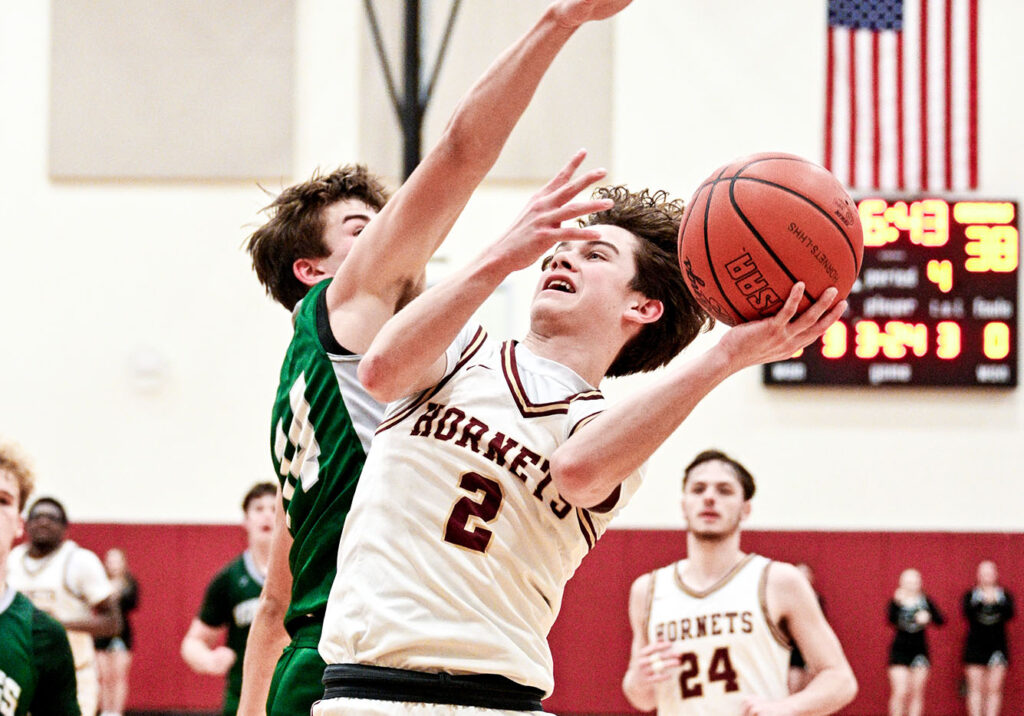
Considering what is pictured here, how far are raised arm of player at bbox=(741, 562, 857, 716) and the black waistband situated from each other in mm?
2638

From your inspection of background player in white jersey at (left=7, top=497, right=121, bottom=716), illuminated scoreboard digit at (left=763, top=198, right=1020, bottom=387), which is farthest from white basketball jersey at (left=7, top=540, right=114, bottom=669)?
illuminated scoreboard digit at (left=763, top=198, right=1020, bottom=387)

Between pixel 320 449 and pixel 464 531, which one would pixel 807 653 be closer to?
pixel 320 449

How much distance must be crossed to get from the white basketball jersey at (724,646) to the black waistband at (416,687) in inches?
115

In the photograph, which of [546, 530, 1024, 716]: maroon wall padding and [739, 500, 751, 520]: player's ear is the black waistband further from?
[546, 530, 1024, 716]: maroon wall padding

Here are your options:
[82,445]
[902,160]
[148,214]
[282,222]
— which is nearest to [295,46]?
[148,214]

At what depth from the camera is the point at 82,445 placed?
40.5 ft

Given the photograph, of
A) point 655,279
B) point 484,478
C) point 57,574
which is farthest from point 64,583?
point 484,478

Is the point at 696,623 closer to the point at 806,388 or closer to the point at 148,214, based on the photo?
the point at 806,388

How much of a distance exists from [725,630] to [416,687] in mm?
3139

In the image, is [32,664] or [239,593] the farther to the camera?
[239,593]

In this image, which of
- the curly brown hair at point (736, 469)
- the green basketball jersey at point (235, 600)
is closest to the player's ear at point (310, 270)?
the curly brown hair at point (736, 469)

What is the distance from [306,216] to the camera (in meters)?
3.13

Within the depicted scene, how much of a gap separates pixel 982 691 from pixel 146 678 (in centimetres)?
758

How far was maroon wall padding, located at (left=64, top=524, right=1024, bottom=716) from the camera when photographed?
11.9m
